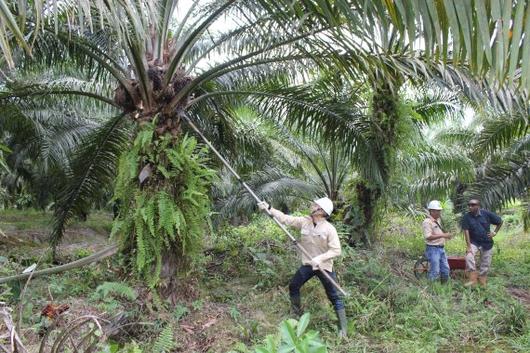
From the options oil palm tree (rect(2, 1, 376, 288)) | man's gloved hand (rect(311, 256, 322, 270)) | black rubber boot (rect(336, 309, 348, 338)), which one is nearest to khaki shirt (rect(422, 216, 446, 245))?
oil palm tree (rect(2, 1, 376, 288))

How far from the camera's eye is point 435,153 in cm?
1161

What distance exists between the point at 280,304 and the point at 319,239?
1.22 meters

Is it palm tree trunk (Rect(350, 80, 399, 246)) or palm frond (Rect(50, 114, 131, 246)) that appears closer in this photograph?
palm frond (Rect(50, 114, 131, 246))

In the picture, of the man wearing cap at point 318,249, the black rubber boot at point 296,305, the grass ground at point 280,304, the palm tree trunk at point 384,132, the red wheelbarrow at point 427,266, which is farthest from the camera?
the red wheelbarrow at point 427,266

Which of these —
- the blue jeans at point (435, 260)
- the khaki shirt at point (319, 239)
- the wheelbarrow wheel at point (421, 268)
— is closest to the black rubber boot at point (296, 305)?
the khaki shirt at point (319, 239)

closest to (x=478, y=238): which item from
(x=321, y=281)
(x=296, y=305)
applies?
(x=321, y=281)

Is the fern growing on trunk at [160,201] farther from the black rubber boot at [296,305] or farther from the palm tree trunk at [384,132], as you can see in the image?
the palm tree trunk at [384,132]

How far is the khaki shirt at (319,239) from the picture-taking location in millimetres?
6105

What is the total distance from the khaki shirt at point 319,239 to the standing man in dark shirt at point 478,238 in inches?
132

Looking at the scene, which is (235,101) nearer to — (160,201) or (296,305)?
(160,201)

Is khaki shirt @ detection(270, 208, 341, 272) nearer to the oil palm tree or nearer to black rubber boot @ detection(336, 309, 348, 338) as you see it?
black rubber boot @ detection(336, 309, 348, 338)

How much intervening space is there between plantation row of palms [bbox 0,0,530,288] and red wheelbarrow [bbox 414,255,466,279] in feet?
3.11

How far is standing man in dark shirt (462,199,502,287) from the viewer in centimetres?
846

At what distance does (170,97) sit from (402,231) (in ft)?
33.9
